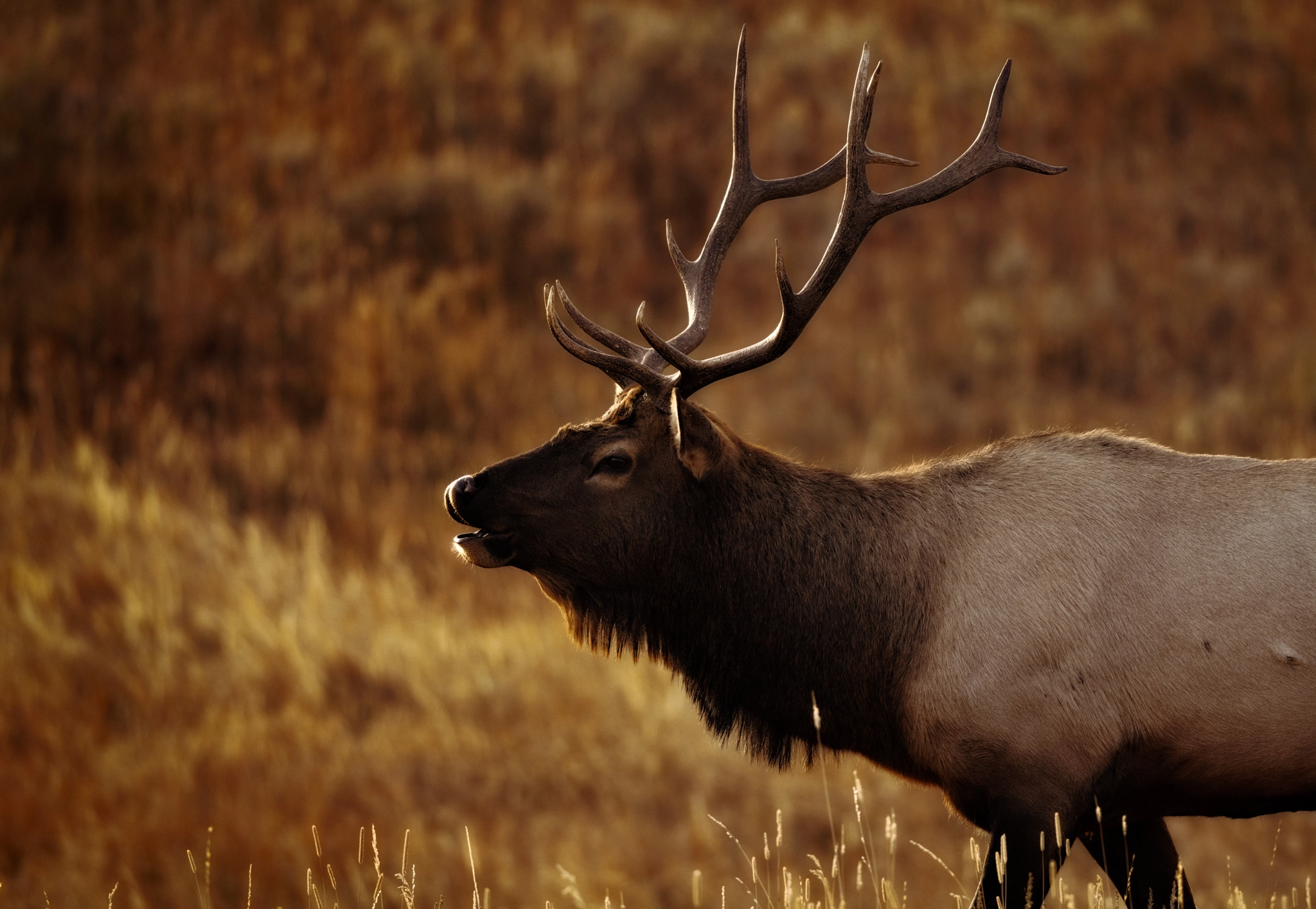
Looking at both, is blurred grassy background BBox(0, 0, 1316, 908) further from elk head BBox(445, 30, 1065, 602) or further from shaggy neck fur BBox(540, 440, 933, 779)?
elk head BBox(445, 30, 1065, 602)

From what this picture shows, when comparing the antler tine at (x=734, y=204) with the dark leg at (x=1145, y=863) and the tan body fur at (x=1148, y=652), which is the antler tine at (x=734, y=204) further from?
the dark leg at (x=1145, y=863)

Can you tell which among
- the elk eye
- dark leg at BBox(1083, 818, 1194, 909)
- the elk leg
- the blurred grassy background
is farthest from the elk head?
the blurred grassy background

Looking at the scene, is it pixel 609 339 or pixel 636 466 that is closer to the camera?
pixel 636 466

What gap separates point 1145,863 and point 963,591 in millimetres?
1205

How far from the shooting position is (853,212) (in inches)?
185

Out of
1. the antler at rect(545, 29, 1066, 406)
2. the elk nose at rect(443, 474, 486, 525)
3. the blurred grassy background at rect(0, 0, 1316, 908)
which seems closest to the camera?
the elk nose at rect(443, 474, 486, 525)

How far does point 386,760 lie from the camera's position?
979 centimetres

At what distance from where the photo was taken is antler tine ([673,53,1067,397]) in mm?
4598

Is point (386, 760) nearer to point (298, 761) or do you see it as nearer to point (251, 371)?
point (298, 761)

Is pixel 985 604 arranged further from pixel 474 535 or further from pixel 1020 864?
pixel 474 535

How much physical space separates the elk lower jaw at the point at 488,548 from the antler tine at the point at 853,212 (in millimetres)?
826

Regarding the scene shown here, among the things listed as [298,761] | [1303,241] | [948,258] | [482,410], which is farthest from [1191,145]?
[298,761]

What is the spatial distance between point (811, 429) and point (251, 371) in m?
5.74

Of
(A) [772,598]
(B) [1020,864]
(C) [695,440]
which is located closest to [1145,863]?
(B) [1020,864]
